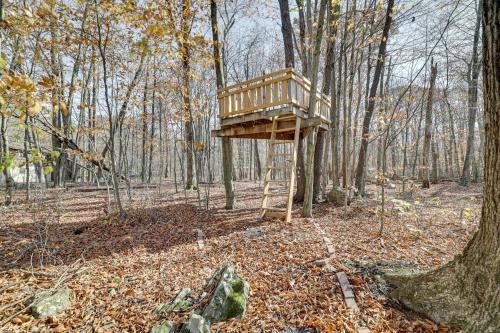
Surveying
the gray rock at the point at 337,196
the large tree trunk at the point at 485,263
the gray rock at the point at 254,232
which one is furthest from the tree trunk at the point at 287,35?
the large tree trunk at the point at 485,263

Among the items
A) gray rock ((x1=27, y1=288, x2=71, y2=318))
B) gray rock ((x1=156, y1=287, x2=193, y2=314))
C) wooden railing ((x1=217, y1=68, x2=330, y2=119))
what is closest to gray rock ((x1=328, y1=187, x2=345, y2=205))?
wooden railing ((x1=217, y1=68, x2=330, y2=119))

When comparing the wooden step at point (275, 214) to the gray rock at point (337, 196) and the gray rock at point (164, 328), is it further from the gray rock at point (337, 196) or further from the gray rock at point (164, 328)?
the gray rock at point (164, 328)

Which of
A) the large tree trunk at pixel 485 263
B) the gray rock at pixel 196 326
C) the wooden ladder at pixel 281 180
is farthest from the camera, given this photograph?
the wooden ladder at pixel 281 180

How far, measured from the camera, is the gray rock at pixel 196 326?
8.41 ft

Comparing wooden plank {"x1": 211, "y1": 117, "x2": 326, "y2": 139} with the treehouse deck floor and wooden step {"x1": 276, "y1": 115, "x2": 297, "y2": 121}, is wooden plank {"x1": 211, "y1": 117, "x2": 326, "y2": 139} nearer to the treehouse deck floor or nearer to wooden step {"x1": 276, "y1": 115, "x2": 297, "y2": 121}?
the treehouse deck floor

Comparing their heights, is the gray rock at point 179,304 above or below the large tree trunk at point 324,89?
below

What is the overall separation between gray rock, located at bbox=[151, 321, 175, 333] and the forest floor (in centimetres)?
12

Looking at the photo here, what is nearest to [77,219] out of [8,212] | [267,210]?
[8,212]

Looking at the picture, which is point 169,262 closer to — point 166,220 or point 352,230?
point 166,220

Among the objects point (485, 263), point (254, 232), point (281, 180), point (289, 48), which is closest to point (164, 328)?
point (254, 232)

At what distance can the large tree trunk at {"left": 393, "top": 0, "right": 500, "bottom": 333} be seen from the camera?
1.96 m

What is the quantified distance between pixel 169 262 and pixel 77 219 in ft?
15.4

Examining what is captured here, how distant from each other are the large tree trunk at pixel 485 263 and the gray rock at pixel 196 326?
2.21 meters

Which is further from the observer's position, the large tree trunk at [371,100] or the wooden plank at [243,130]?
the large tree trunk at [371,100]
